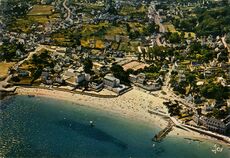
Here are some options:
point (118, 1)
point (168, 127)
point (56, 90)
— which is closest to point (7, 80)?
point (56, 90)

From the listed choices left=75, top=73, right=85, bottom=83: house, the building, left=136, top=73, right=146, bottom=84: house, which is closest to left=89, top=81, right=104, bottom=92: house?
left=75, top=73, right=85, bottom=83: house

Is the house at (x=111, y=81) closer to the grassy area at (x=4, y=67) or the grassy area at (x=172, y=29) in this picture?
the grassy area at (x=4, y=67)

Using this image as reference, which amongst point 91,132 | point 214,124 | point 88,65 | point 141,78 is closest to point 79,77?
Result: point 88,65

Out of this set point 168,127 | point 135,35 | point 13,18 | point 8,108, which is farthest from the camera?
point 13,18

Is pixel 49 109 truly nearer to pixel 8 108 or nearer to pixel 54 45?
pixel 8 108

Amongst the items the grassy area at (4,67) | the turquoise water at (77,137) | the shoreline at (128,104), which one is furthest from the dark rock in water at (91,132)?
the grassy area at (4,67)
